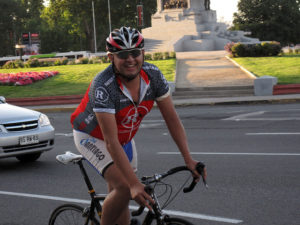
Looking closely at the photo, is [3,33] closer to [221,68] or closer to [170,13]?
[170,13]

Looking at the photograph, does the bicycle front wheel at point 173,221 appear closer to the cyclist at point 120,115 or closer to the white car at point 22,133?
the cyclist at point 120,115

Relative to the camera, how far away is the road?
6633 millimetres

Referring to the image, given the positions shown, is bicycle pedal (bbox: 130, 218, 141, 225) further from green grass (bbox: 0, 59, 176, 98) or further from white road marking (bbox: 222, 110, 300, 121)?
green grass (bbox: 0, 59, 176, 98)

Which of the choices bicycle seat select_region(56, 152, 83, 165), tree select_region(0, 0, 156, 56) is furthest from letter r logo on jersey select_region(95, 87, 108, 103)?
tree select_region(0, 0, 156, 56)

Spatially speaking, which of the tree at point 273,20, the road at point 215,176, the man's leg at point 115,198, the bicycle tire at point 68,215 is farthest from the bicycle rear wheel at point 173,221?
the tree at point 273,20

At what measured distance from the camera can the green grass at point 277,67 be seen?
28.0 m

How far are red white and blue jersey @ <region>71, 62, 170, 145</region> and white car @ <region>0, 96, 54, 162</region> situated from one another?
6.28 meters

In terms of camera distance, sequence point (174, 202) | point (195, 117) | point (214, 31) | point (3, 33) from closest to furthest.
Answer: point (174, 202)
point (195, 117)
point (214, 31)
point (3, 33)

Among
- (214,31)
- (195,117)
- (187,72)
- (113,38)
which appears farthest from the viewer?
(214,31)

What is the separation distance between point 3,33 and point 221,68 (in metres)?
79.6

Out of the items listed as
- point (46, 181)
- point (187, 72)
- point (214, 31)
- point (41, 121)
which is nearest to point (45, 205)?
point (46, 181)

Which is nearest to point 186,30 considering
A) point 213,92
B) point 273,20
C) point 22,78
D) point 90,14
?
point 22,78

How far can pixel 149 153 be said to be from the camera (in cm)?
1156

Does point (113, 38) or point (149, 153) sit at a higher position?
point (113, 38)
